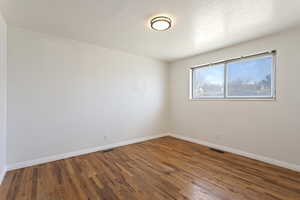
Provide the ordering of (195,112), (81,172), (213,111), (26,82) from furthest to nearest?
(195,112), (213,111), (26,82), (81,172)

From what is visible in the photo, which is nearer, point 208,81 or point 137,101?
point 208,81

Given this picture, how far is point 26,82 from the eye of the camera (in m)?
2.39

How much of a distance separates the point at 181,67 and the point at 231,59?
4.61 ft

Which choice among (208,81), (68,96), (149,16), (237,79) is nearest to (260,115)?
(237,79)

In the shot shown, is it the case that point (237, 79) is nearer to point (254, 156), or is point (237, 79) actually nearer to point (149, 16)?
point (254, 156)

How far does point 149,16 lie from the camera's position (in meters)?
2.02

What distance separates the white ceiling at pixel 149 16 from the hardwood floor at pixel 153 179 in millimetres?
2411

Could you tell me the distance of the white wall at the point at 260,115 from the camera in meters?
2.31

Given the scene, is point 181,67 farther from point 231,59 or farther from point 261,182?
→ point 261,182

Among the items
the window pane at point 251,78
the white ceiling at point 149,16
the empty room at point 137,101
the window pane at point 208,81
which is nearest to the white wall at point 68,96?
the empty room at point 137,101

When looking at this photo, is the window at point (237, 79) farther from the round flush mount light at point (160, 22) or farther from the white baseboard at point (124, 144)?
the round flush mount light at point (160, 22)

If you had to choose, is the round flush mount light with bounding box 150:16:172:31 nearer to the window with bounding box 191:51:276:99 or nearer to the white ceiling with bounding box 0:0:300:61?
the white ceiling with bounding box 0:0:300:61

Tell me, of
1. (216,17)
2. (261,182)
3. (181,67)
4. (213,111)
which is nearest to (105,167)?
(261,182)

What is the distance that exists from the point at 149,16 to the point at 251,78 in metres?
2.50
